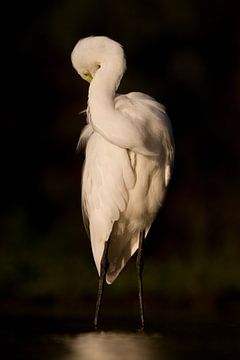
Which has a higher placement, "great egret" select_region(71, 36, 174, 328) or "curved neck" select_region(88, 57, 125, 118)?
"curved neck" select_region(88, 57, 125, 118)

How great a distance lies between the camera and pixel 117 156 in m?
6.07

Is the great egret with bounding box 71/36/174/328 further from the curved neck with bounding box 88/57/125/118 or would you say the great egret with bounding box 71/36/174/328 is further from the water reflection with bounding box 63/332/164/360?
the water reflection with bounding box 63/332/164/360

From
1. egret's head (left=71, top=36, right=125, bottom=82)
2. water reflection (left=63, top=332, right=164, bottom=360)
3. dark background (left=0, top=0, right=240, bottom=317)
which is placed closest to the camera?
water reflection (left=63, top=332, right=164, bottom=360)

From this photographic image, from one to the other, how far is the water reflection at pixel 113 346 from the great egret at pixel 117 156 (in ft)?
2.03

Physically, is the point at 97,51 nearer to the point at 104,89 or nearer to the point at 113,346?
the point at 104,89

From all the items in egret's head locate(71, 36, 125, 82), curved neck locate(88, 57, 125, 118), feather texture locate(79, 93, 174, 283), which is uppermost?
egret's head locate(71, 36, 125, 82)

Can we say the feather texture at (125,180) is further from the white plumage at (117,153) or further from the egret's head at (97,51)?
the egret's head at (97,51)

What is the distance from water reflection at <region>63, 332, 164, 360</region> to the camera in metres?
4.57

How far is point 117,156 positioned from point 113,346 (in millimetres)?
1448

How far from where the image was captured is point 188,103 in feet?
39.4

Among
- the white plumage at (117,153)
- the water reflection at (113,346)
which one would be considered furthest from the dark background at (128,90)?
the water reflection at (113,346)

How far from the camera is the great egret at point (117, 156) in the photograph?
584 cm

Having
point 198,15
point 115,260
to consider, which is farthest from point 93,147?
point 198,15

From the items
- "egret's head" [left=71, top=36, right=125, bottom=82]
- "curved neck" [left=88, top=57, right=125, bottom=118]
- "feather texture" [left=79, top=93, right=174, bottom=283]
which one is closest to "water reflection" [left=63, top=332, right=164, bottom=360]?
"feather texture" [left=79, top=93, right=174, bottom=283]
